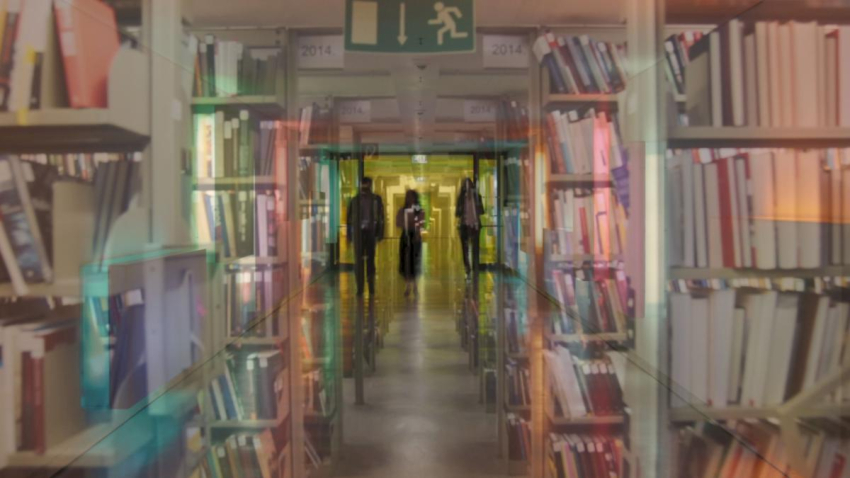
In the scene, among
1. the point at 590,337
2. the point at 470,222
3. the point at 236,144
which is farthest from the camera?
the point at 470,222

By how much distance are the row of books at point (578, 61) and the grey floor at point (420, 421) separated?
225 centimetres

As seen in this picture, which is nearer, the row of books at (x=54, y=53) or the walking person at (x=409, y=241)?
the row of books at (x=54, y=53)

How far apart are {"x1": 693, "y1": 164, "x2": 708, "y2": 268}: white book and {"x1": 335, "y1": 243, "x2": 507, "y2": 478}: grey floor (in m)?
0.95

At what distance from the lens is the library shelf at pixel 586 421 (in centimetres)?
254

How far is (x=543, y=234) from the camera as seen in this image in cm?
675

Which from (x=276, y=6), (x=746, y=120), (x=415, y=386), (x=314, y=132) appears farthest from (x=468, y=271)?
(x=746, y=120)

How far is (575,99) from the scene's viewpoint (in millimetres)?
5754

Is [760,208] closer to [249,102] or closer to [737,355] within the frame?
[737,355]

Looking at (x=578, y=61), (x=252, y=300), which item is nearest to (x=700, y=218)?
(x=252, y=300)

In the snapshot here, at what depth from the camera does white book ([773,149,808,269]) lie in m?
2.31

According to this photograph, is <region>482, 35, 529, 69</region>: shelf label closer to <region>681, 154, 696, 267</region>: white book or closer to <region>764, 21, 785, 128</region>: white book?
<region>681, 154, 696, 267</region>: white book

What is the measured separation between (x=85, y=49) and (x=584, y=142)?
3.57 metres

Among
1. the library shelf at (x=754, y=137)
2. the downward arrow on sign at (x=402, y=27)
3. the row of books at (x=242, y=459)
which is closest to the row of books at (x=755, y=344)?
the library shelf at (x=754, y=137)

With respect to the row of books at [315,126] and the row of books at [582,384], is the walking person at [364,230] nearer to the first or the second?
the row of books at [315,126]
